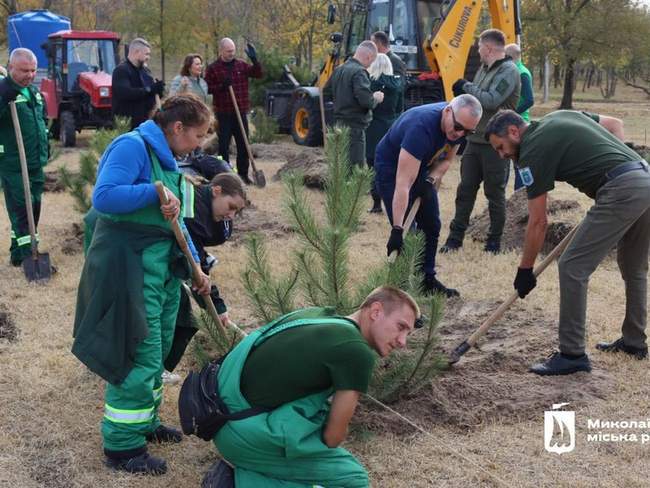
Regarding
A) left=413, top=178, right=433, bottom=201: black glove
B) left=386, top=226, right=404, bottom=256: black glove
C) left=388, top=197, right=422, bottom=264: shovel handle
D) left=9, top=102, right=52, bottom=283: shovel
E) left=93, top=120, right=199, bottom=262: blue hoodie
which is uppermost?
left=93, top=120, right=199, bottom=262: blue hoodie

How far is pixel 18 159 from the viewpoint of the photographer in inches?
243

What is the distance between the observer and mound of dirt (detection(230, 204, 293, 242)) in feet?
25.3

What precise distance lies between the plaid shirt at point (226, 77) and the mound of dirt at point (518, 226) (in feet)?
11.1

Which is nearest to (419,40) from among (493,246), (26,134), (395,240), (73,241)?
(493,246)

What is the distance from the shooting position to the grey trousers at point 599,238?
4074mm

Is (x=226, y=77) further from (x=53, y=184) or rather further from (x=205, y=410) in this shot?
(x=205, y=410)

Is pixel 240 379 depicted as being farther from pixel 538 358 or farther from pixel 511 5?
pixel 511 5

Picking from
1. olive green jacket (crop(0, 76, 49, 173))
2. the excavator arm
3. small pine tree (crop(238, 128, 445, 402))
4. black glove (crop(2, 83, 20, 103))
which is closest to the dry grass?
small pine tree (crop(238, 128, 445, 402))

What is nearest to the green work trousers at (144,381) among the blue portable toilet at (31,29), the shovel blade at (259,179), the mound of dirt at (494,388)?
the mound of dirt at (494,388)

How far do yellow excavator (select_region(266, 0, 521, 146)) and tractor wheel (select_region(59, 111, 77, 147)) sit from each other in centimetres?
Answer: 418

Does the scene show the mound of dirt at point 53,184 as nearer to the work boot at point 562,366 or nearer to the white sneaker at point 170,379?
the white sneaker at point 170,379

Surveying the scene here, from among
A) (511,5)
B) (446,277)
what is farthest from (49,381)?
(511,5)

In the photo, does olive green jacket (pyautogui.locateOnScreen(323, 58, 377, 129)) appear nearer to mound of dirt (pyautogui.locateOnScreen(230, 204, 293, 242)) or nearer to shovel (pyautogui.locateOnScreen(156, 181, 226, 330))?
mound of dirt (pyautogui.locateOnScreen(230, 204, 293, 242))

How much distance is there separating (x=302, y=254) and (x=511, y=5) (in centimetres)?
961
